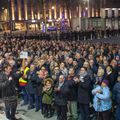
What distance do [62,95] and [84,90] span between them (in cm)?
83

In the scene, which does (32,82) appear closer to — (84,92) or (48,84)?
(48,84)

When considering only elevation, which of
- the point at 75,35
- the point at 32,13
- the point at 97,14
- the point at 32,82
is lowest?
the point at 32,82

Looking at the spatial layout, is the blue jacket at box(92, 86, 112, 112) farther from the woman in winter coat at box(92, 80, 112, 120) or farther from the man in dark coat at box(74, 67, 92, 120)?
the man in dark coat at box(74, 67, 92, 120)

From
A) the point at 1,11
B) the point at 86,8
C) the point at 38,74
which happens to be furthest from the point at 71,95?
the point at 86,8

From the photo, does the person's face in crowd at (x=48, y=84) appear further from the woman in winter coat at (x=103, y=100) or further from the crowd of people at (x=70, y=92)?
the woman in winter coat at (x=103, y=100)

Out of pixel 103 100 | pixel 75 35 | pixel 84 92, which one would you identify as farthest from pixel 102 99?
pixel 75 35

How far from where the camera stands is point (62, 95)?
13109 millimetres

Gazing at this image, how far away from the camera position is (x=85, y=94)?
505 inches

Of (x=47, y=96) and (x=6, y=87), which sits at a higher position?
(x=6, y=87)

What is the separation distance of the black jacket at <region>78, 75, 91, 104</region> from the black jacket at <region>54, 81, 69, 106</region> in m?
0.48

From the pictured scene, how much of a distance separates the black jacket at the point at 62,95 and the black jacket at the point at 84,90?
1.59 ft

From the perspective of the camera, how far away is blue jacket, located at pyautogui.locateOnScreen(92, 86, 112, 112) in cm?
1191

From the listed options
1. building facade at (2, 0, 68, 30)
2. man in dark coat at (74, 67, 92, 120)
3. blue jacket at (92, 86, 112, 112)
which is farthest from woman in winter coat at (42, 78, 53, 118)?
building facade at (2, 0, 68, 30)

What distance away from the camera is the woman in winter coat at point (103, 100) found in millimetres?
11906
